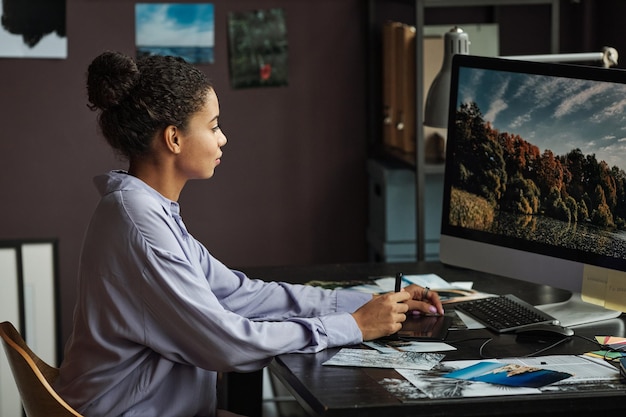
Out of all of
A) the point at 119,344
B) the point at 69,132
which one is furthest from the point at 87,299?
the point at 69,132

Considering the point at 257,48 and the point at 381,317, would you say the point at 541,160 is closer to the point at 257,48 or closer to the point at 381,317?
the point at 381,317

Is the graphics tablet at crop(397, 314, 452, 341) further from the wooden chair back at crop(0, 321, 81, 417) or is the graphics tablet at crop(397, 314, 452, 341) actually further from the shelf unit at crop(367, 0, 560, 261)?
the shelf unit at crop(367, 0, 560, 261)

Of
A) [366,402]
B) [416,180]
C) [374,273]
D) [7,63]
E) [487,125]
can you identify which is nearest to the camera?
[366,402]

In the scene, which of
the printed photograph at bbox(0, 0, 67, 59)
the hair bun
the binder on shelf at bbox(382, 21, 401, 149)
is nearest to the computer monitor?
the hair bun

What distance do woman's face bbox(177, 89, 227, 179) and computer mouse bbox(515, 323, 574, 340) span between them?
2.27 feet

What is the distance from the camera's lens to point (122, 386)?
5.97 feet

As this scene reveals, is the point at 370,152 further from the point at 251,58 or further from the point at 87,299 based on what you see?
the point at 87,299

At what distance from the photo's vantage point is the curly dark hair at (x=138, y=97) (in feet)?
6.12

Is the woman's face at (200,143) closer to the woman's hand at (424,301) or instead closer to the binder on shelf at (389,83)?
the woman's hand at (424,301)

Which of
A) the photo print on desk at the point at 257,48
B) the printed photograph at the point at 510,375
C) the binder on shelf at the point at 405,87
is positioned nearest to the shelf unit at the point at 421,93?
the binder on shelf at the point at 405,87

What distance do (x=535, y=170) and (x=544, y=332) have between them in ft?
1.10

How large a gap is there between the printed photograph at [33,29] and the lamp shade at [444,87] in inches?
61.4

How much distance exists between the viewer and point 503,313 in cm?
210

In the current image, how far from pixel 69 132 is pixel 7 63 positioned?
31cm
